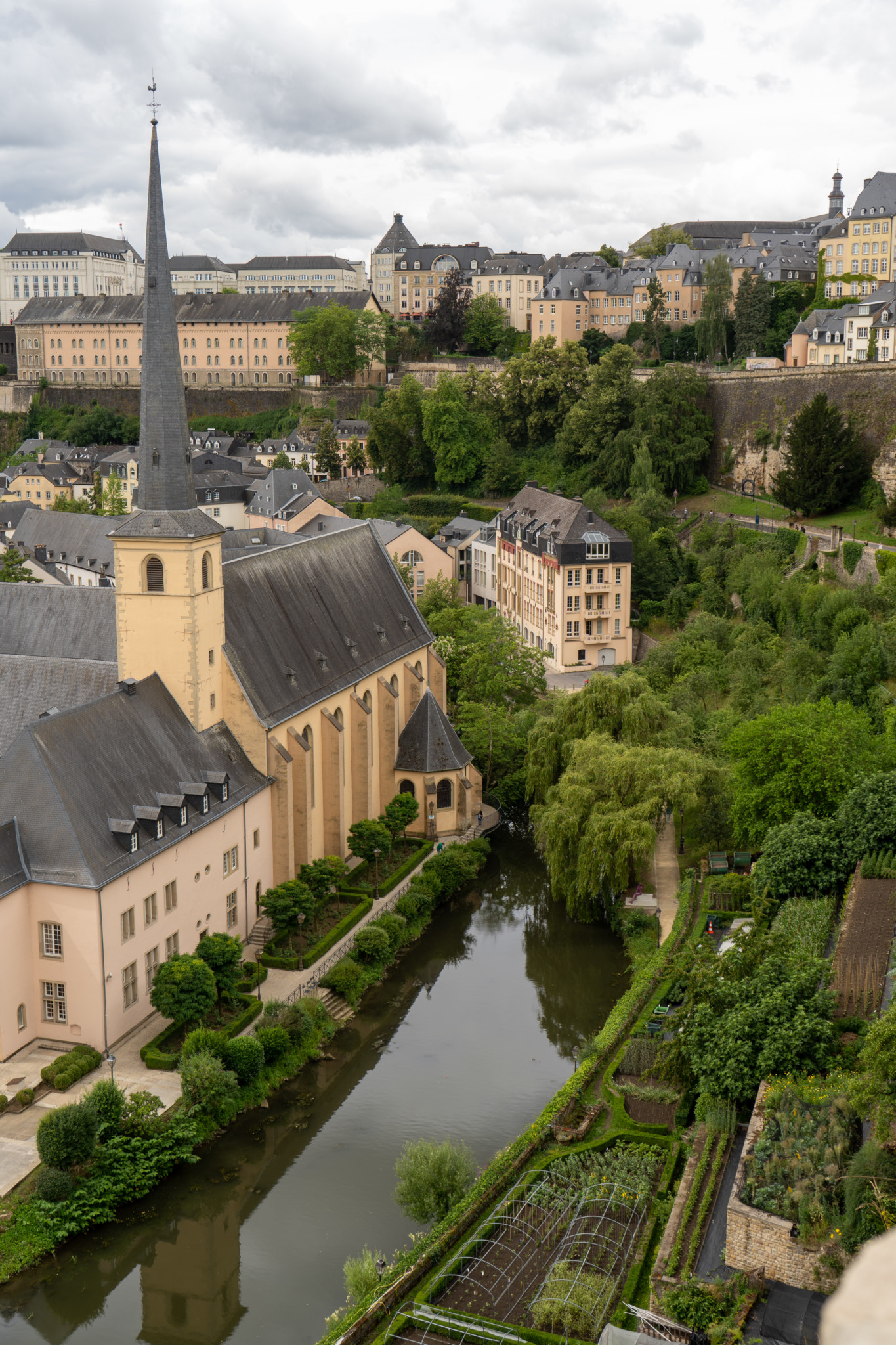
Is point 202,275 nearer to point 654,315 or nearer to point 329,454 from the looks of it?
point 329,454

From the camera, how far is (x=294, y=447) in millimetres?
114188

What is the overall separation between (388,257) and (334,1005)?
410 ft

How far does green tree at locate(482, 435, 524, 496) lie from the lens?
9688 centimetres

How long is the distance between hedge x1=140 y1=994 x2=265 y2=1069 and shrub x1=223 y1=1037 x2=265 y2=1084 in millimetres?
387

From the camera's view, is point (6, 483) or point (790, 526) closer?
point (790, 526)

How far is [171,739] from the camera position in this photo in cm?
3700

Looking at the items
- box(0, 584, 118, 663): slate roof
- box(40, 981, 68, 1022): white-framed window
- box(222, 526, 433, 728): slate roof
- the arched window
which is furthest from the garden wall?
box(0, 584, 118, 663): slate roof

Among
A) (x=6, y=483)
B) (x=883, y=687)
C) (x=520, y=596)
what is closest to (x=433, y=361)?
(x=6, y=483)

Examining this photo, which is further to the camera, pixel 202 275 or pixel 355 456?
pixel 202 275

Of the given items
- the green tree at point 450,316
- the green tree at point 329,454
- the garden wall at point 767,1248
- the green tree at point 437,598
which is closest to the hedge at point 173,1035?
the garden wall at point 767,1248

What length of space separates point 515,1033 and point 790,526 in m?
43.9

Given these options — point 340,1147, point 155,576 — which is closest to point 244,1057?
point 340,1147

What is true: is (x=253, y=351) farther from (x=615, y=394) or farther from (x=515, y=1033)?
(x=515, y=1033)

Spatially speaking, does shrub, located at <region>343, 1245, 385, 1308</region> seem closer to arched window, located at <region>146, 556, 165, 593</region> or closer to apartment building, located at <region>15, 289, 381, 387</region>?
arched window, located at <region>146, 556, 165, 593</region>
